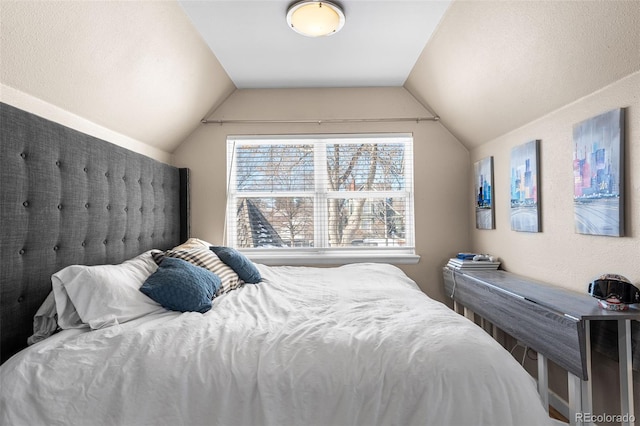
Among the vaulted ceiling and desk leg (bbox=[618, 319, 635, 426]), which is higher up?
the vaulted ceiling

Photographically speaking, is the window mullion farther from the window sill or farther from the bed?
the bed

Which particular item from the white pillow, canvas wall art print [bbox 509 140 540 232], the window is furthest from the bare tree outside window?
the white pillow

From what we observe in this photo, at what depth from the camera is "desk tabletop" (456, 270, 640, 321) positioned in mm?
1395

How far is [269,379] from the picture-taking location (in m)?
1.06

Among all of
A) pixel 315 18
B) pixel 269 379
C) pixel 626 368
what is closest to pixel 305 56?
pixel 315 18

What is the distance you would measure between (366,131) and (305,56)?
0.97m

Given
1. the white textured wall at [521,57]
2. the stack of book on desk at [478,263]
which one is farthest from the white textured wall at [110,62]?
the stack of book on desk at [478,263]

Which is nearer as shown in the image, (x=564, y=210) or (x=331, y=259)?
(x=564, y=210)

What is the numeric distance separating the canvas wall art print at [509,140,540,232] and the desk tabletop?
0.37m

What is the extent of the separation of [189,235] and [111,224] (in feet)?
3.80

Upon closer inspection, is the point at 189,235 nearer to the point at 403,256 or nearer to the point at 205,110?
the point at 205,110

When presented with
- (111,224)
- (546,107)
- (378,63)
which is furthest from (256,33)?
(546,107)

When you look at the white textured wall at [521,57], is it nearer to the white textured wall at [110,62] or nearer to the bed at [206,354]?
the bed at [206,354]

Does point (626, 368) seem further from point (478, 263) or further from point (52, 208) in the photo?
point (52, 208)
